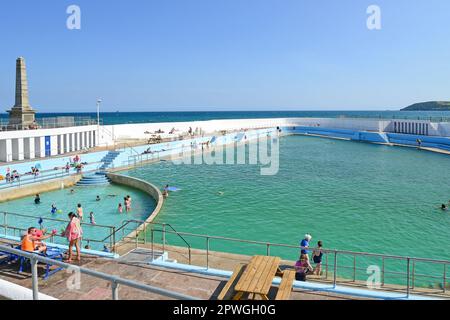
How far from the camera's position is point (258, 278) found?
7016 mm

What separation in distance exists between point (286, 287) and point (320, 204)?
13846 millimetres

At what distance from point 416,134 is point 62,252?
53126 millimetres

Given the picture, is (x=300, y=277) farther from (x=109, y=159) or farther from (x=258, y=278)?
(x=109, y=159)

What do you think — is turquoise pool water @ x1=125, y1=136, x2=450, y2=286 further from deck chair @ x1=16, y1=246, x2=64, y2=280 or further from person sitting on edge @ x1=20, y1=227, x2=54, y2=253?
person sitting on edge @ x1=20, y1=227, x2=54, y2=253

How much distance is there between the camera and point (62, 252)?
9.06 m

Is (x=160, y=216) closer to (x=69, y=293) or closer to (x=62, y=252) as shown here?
(x=62, y=252)

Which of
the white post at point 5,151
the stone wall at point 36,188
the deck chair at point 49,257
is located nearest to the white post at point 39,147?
the white post at point 5,151

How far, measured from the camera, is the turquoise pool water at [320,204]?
49.0ft

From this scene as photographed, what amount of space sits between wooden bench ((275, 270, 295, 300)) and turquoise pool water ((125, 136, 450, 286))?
5.94 metres

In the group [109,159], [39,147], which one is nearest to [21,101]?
[39,147]

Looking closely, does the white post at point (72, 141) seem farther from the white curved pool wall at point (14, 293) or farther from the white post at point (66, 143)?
the white curved pool wall at point (14, 293)

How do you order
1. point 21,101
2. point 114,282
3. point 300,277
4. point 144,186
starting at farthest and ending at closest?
point 21,101 → point 144,186 → point 300,277 → point 114,282
